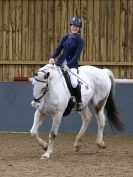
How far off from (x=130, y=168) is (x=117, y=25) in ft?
18.6

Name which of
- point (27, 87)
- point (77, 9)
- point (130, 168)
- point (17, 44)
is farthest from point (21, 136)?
point (130, 168)

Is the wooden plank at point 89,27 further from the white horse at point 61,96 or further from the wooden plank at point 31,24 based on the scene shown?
the white horse at point 61,96

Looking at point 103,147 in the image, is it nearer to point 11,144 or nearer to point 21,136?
point 11,144

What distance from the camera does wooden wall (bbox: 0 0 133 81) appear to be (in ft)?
43.8

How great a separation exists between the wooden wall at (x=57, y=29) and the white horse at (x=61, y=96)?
2.49 metres

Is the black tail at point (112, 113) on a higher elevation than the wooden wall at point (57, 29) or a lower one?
lower

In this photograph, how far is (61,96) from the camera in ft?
30.6

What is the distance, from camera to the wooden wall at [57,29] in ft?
43.8

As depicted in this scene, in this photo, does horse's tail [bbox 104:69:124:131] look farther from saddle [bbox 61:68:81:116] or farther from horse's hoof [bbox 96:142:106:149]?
saddle [bbox 61:68:81:116]

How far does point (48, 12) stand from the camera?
43.8 ft

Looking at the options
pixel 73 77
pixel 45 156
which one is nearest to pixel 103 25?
pixel 73 77

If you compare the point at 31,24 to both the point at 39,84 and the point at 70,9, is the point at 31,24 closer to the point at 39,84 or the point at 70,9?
the point at 70,9

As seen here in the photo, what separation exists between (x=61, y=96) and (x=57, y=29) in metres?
4.29

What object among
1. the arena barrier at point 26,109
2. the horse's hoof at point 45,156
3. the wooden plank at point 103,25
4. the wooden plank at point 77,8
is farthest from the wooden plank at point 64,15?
the horse's hoof at point 45,156
